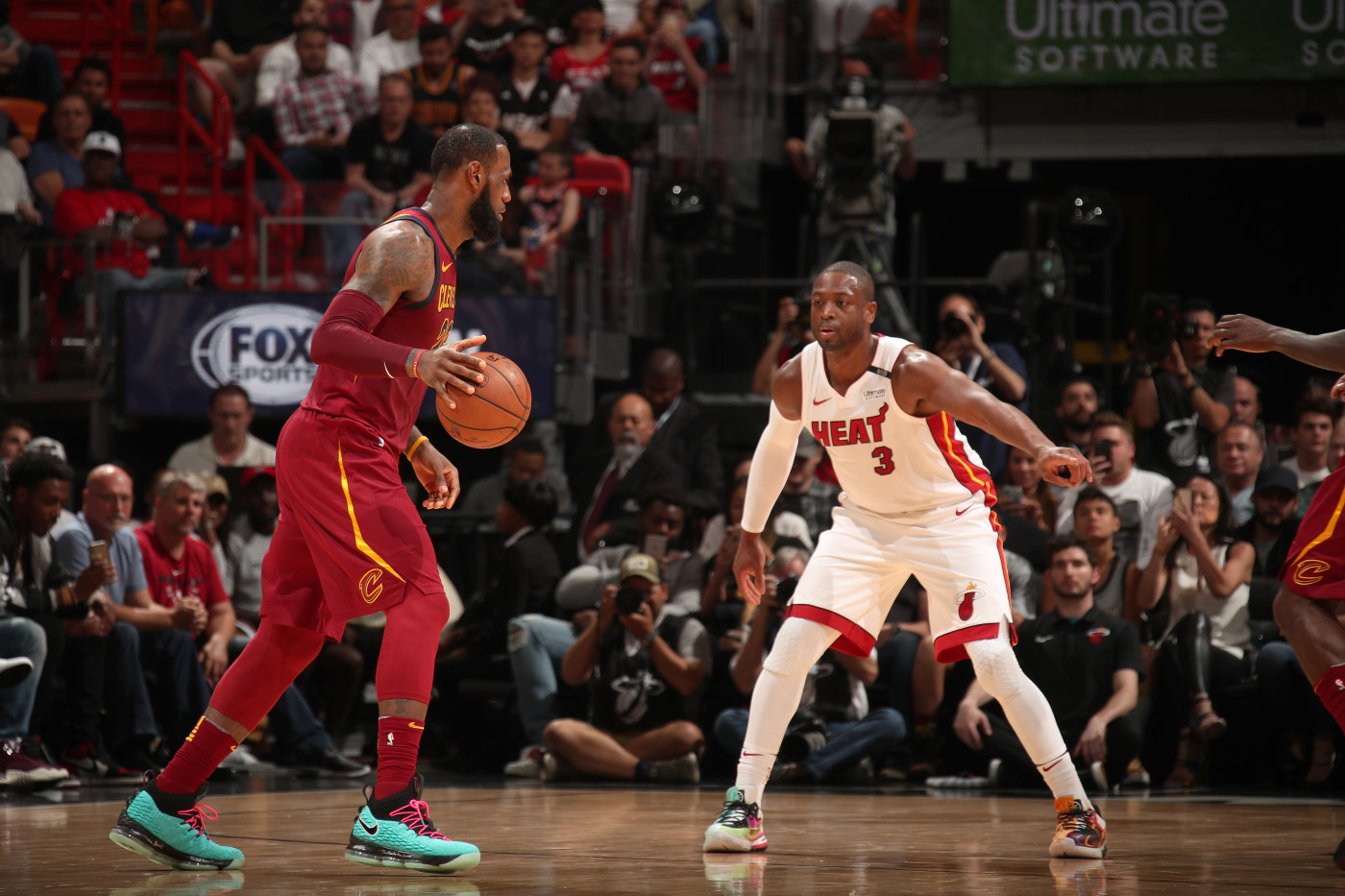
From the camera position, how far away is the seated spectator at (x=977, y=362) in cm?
973

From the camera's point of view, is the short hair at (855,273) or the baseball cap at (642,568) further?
the baseball cap at (642,568)

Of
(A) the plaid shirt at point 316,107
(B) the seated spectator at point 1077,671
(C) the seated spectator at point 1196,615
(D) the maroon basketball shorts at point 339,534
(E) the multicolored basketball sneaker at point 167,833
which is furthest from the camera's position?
(A) the plaid shirt at point 316,107

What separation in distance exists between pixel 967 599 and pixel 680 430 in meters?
5.17

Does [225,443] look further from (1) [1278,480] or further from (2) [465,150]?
(1) [1278,480]

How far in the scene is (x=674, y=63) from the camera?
44.9ft

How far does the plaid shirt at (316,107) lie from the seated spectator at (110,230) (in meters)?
1.54

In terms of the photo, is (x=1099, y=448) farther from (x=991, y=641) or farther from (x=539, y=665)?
(x=991, y=641)

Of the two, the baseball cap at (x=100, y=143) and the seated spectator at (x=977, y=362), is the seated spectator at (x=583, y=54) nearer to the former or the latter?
the baseball cap at (x=100, y=143)

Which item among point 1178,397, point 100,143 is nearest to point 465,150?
point 1178,397

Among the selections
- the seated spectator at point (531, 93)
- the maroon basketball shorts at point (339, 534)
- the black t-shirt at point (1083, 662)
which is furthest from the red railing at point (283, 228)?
the maroon basketball shorts at point (339, 534)

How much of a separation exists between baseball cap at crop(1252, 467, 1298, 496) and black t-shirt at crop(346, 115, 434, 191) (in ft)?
22.2

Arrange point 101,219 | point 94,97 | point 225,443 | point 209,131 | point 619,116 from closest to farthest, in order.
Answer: point 225,443 < point 101,219 < point 619,116 < point 94,97 < point 209,131

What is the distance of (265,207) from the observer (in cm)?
1162

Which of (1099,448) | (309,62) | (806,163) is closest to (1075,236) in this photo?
(1099,448)
